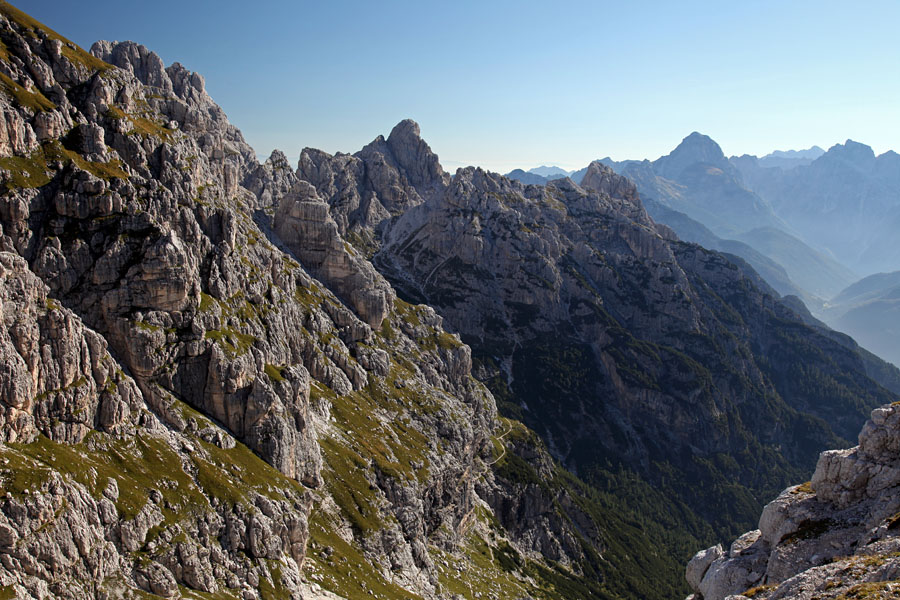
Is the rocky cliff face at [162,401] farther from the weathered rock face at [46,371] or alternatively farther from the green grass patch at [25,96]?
the green grass patch at [25,96]

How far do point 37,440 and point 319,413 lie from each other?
3088 inches

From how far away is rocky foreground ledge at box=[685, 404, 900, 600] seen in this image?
173 ft

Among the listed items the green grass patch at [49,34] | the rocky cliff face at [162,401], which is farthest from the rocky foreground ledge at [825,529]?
the green grass patch at [49,34]

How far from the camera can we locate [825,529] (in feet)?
202

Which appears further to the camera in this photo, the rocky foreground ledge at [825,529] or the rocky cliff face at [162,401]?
the rocky cliff face at [162,401]

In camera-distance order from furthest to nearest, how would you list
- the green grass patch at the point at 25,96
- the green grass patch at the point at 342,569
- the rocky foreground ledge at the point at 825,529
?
the green grass patch at the point at 25,96 → the green grass patch at the point at 342,569 → the rocky foreground ledge at the point at 825,529

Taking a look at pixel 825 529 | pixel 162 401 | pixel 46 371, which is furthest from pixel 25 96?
pixel 825 529

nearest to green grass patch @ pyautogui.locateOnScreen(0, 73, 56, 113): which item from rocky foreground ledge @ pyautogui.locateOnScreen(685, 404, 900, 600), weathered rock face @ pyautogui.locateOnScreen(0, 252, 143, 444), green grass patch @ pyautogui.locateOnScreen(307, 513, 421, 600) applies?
weathered rock face @ pyautogui.locateOnScreen(0, 252, 143, 444)

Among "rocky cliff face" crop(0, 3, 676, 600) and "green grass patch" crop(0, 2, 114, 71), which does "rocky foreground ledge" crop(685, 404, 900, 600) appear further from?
"green grass patch" crop(0, 2, 114, 71)

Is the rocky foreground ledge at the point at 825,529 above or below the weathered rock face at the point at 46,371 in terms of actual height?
below

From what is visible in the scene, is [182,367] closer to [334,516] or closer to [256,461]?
[256,461]

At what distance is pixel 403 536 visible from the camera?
5832 inches

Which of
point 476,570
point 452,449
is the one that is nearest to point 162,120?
point 452,449

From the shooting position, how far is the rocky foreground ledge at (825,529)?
5275 centimetres
